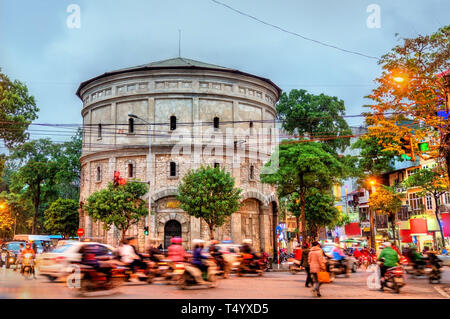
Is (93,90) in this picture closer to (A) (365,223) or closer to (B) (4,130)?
(B) (4,130)

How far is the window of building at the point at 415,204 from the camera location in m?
43.5

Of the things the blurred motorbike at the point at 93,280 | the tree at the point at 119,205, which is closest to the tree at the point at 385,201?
the tree at the point at 119,205

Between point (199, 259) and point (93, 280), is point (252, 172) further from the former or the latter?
point (93, 280)

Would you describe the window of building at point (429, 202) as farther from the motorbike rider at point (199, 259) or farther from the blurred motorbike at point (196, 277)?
the motorbike rider at point (199, 259)

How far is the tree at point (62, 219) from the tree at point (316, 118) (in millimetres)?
23755

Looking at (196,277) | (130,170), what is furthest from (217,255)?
(130,170)

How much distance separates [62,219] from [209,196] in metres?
22.0

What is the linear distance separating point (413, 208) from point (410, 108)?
3006 cm

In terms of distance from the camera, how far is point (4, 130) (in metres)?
28.5

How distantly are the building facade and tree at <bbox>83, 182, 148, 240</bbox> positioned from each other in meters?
2.17

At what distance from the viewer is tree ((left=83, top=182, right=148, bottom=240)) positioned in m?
31.9

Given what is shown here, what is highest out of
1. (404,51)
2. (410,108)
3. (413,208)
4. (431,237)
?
(404,51)
